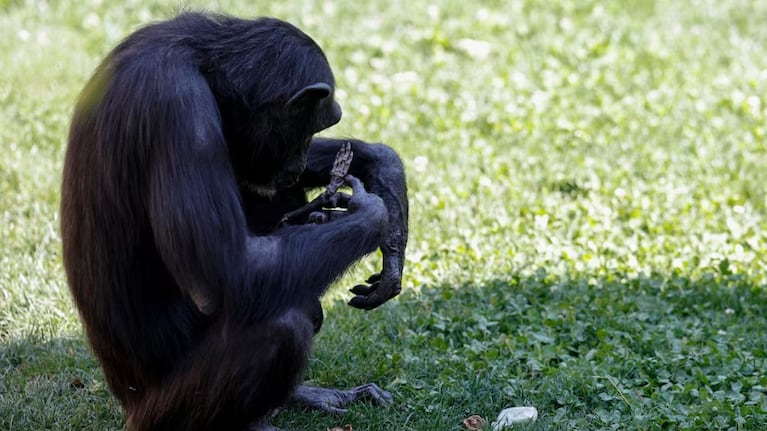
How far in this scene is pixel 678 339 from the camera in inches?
200

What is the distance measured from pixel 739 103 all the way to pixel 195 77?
5.22 m

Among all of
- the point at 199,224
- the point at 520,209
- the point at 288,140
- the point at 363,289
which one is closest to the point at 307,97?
the point at 288,140

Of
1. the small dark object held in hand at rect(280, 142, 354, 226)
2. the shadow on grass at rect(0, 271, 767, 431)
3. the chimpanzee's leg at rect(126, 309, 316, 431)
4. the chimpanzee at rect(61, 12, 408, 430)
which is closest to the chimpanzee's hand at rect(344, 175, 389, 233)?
the chimpanzee at rect(61, 12, 408, 430)

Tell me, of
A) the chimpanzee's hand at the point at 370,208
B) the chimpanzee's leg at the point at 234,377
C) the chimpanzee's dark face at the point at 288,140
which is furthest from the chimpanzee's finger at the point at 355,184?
the chimpanzee's leg at the point at 234,377

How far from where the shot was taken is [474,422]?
14.4 ft

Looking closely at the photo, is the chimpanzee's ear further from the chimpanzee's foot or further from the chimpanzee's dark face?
the chimpanzee's foot

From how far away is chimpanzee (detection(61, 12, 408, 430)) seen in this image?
3555 millimetres

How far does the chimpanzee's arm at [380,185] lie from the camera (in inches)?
167

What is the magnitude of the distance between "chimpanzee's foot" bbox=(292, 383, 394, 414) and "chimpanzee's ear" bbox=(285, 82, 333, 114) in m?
1.28

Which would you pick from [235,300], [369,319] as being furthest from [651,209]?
[235,300]

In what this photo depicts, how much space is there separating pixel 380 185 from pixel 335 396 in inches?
35.7

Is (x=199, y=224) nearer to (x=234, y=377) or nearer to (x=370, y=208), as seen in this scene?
(x=234, y=377)

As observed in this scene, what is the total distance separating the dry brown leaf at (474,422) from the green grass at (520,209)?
0.08m

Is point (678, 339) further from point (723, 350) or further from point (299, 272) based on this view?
point (299, 272)
